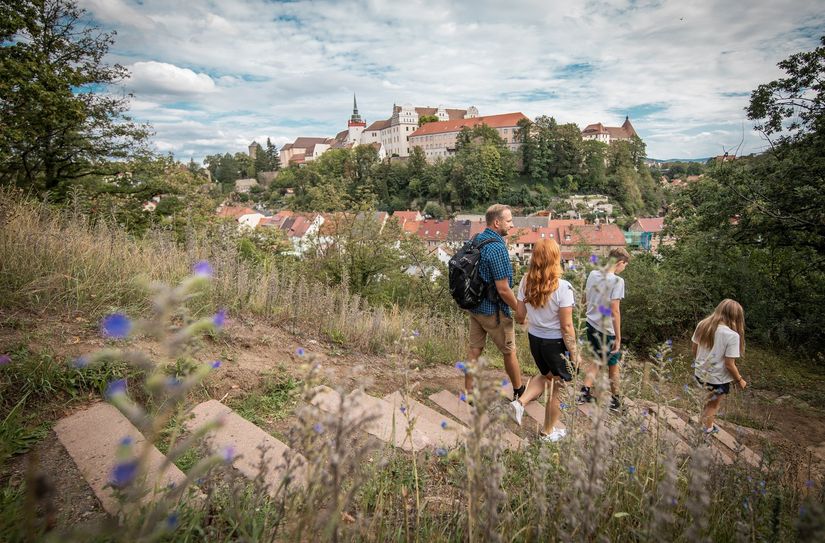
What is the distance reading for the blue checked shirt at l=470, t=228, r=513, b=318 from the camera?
151 inches

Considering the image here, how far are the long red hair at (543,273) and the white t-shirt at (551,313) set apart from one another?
0.15 ft

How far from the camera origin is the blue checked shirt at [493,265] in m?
3.84

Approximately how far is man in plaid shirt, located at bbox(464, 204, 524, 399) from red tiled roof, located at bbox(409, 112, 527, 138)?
8889 cm

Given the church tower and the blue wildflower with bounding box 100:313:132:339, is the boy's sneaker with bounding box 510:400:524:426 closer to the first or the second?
the blue wildflower with bounding box 100:313:132:339

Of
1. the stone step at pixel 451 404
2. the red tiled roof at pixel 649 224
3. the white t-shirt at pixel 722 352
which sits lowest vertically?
the red tiled roof at pixel 649 224

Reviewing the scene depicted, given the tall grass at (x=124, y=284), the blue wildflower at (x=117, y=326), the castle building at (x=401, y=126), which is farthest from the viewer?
the castle building at (x=401, y=126)

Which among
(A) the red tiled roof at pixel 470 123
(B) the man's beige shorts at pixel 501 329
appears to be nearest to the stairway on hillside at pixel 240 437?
(B) the man's beige shorts at pixel 501 329

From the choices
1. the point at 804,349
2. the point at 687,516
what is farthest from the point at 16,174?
the point at 804,349

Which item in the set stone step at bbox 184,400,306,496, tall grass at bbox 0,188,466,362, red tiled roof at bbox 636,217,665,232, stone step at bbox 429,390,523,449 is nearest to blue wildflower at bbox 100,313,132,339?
stone step at bbox 184,400,306,496

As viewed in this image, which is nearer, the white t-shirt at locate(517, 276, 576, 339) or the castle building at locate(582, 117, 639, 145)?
the white t-shirt at locate(517, 276, 576, 339)

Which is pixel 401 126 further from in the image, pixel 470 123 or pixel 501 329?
pixel 501 329

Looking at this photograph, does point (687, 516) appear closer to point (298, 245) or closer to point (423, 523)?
Result: point (423, 523)

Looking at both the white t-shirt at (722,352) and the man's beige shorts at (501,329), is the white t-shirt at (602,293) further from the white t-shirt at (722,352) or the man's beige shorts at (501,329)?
the white t-shirt at (722,352)

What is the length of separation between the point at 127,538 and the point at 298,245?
1079cm
